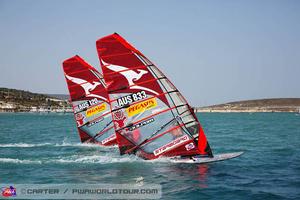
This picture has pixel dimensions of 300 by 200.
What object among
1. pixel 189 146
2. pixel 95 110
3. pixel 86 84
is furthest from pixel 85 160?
pixel 86 84

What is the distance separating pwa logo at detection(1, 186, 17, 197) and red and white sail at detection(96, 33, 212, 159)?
7428mm

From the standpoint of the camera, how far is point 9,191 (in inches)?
589

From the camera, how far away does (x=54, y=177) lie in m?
17.9

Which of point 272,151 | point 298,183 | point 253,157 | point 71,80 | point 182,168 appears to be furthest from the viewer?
point 71,80

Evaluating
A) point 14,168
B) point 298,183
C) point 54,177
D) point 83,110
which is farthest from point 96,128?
point 298,183

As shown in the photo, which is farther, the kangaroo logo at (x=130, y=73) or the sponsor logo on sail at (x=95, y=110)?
the sponsor logo on sail at (x=95, y=110)

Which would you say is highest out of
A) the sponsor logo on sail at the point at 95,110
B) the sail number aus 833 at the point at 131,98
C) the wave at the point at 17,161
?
the sail number aus 833 at the point at 131,98

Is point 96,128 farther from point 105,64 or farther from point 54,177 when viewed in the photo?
point 54,177

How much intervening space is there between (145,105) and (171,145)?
2.62 meters

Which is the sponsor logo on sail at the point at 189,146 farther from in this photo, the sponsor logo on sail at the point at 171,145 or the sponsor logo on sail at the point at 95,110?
the sponsor logo on sail at the point at 95,110

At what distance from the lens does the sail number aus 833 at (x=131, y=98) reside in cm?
2092

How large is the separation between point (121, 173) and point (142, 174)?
109 cm

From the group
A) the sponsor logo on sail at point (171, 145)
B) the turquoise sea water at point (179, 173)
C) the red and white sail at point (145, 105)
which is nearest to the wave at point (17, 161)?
the turquoise sea water at point (179, 173)

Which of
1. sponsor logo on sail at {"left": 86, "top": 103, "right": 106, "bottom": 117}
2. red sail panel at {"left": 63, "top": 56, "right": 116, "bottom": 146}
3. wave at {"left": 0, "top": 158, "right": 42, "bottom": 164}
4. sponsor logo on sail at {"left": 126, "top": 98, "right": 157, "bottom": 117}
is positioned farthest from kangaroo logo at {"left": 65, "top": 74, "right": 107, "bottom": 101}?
sponsor logo on sail at {"left": 126, "top": 98, "right": 157, "bottom": 117}
